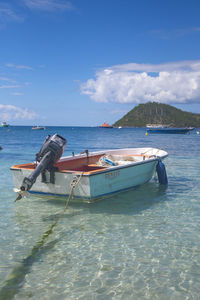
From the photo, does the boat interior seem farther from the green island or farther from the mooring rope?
the green island

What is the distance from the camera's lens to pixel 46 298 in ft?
13.1

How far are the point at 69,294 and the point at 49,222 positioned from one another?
299 centimetres

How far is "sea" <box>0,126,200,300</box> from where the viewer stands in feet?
13.8

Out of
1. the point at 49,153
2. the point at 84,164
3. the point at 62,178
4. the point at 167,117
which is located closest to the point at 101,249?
the point at 62,178

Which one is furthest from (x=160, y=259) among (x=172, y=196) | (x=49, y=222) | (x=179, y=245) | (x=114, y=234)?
(x=172, y=196)

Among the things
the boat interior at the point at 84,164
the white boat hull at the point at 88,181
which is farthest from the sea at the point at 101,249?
the boat interior at the point at 84,164

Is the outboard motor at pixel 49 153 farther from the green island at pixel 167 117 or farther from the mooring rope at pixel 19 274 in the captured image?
the green island at pixel 167 117

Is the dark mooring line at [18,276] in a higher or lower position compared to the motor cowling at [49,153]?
lower

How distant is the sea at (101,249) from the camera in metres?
4.21

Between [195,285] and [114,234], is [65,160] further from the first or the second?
[195,285]

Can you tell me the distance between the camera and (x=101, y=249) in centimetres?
548

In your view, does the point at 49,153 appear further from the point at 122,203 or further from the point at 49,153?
the point at 122,203

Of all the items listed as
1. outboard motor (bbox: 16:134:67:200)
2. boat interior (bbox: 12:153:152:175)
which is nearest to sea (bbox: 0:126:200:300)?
outboard motor (bbox: 16:134:67:200)

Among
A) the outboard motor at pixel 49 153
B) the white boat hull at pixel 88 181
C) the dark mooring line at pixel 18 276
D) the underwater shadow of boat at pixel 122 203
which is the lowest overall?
the dark mooring line at pixel 18 276
